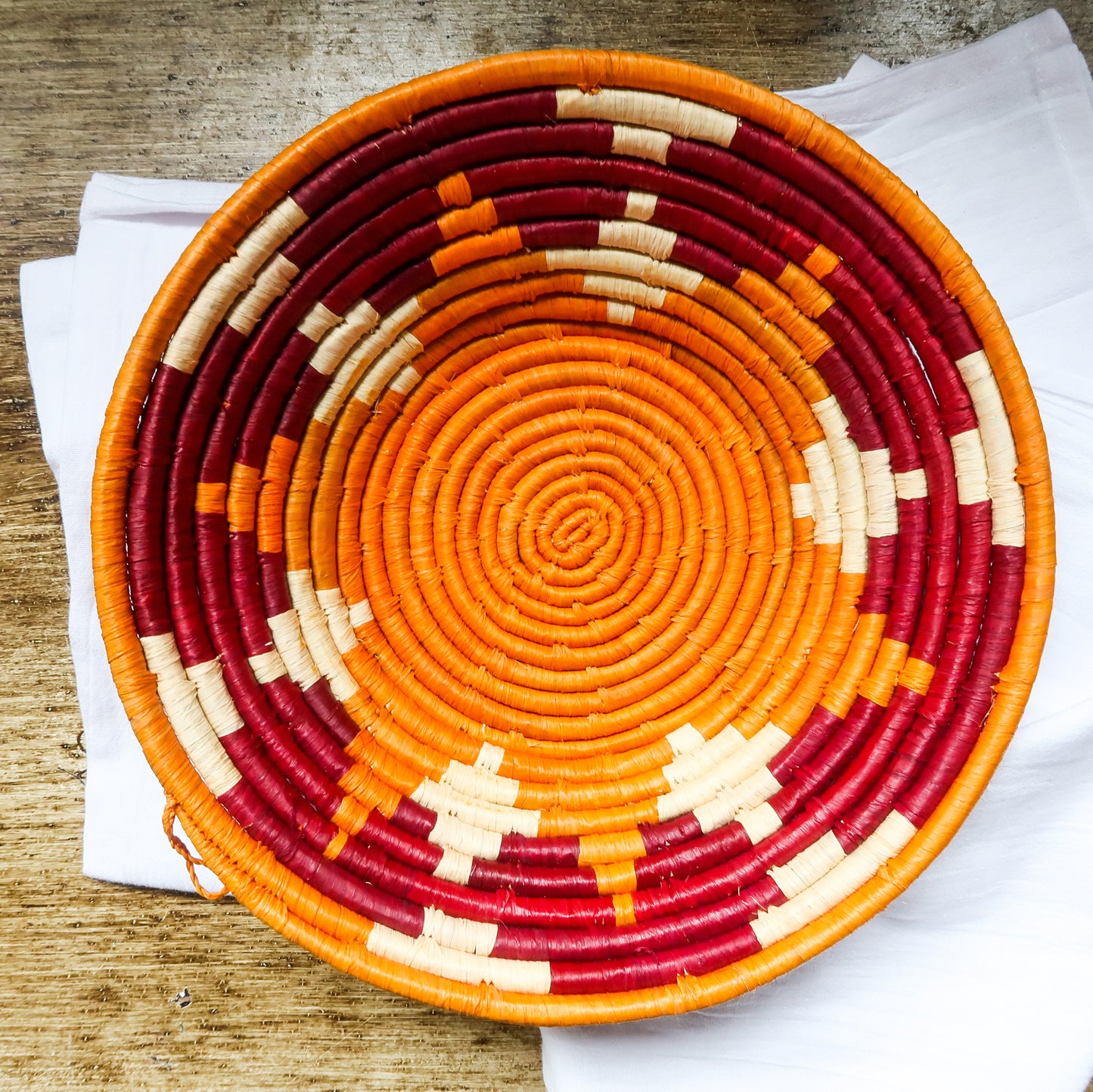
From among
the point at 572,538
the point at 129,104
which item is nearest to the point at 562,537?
the point at 572,538

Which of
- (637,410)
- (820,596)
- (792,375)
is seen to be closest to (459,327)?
(637,410)

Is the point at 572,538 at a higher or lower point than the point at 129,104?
lower

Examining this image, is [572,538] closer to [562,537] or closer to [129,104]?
[562,537]

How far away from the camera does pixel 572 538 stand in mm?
820

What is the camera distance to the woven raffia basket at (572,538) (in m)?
0.61

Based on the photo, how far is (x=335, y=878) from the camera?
63cm

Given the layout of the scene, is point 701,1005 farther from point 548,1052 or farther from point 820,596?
point 820,596

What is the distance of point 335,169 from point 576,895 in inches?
26.8

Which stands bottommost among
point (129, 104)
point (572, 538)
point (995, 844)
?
point (995, 844)

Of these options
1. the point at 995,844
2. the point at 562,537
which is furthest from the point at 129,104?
the point at 995,844

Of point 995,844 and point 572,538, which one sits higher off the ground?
point 572,538

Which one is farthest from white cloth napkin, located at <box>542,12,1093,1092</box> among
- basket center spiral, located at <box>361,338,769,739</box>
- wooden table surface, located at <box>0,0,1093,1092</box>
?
basket center spiral, located at <box>361,338,769,739</box>

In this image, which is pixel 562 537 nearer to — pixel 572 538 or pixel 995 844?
pixel 572 538

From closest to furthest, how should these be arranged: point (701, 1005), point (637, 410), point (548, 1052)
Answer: point (701, 1005) → point (548, 1052) → point (637, 410)
